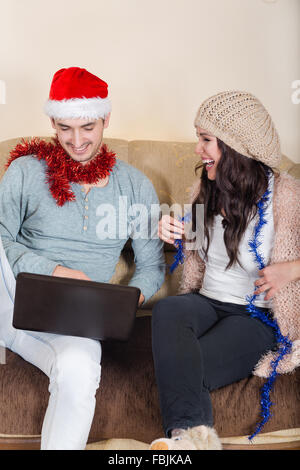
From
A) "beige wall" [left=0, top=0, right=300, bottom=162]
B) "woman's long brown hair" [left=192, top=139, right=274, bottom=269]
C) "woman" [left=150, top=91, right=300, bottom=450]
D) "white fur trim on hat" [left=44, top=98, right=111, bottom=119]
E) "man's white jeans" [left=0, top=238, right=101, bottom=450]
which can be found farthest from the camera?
"beige wall" [left=0, top=0, right=300, bottom=162]

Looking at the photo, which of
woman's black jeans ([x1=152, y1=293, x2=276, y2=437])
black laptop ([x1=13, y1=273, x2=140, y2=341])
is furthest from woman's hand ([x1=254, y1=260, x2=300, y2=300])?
black laptop ([x1=13, y1=273, x2=140, y2=341])

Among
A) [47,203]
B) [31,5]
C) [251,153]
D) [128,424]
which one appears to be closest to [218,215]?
[251,153]

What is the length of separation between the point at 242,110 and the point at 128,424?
2.88 ft

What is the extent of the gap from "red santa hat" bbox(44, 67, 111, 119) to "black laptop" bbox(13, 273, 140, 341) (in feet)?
1.87

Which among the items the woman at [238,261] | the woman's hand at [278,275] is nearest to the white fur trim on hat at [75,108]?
the woman at [238,261]

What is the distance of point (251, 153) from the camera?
1.40 meters

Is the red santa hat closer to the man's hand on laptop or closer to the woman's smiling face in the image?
the woman's smiling face

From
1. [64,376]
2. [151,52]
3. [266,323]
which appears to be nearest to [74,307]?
[64,376]

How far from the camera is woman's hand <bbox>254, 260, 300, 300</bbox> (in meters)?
1.34

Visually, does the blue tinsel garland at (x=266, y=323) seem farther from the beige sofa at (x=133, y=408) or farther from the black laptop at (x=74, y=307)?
the black laptop at (x=74, y=307)

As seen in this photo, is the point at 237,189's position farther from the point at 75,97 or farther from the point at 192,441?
the point at 192,441

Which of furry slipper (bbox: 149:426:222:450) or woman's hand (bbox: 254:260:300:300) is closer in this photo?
furry slipper (bbox: 149:426:222:450)

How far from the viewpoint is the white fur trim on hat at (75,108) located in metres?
1.54

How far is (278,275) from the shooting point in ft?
4.41
